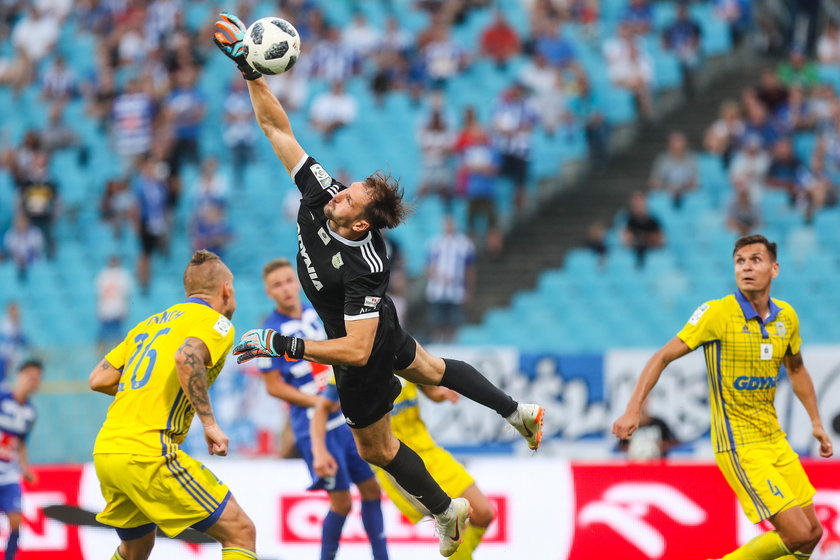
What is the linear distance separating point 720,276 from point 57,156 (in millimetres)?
11815

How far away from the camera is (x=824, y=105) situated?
17766 mm

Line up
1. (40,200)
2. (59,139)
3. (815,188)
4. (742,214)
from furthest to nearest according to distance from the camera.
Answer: (59,139), (40,200), (815,188), (742,214)

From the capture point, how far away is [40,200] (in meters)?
19.8

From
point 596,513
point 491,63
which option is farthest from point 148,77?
point 596,513

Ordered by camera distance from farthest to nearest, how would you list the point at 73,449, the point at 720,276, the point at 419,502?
the point at 720,276, the point at 73,449, the point at 419,502

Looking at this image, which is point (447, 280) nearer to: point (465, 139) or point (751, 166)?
point (465, 139)

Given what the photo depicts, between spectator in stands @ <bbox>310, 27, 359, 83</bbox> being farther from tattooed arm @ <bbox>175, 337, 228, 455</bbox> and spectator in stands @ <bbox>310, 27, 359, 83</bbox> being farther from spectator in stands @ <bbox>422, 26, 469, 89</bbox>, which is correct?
tattooed arm @ <bbox>175, 337, 228, 455</bbox>

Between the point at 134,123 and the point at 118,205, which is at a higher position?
the point at 134,123

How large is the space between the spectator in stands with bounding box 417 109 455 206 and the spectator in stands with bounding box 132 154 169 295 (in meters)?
4.13

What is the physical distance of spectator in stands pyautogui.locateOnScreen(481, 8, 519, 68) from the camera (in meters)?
20.4

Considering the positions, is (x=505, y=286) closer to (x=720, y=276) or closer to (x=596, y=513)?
(x=720, y=276)

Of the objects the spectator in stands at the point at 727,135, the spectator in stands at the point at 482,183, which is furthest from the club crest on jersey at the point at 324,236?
the spectator in stands at the point at 727,135

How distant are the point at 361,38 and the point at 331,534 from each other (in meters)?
13.5

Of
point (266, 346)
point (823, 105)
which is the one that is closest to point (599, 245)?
point (823, 105)
